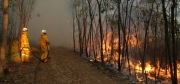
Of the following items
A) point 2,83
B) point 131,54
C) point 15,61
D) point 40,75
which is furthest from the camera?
point 131,54

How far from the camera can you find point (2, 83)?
514 inches

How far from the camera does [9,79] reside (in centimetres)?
1402

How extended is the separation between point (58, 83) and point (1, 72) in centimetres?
298

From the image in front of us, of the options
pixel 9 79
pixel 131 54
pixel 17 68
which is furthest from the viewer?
pixel 131 54

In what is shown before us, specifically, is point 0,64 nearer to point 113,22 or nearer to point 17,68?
point 17,68

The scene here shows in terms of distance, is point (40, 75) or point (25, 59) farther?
point (25, 59)

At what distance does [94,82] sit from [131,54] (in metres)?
39.3

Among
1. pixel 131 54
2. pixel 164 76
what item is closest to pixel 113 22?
pixel 164 76

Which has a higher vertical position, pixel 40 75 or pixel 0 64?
pixel 0 64

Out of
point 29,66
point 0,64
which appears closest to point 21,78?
point 0,64

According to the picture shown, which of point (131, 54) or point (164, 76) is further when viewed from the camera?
point (131, 54)

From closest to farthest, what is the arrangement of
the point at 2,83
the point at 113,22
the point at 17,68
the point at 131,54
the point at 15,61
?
the point at 2,83, the point at 17,68, the point at 15,61, the point at 113,22, the point at 131,54

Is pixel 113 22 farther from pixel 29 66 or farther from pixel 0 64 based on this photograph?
pixel 0 64

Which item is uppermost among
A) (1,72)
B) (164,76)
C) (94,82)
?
(1,72)
